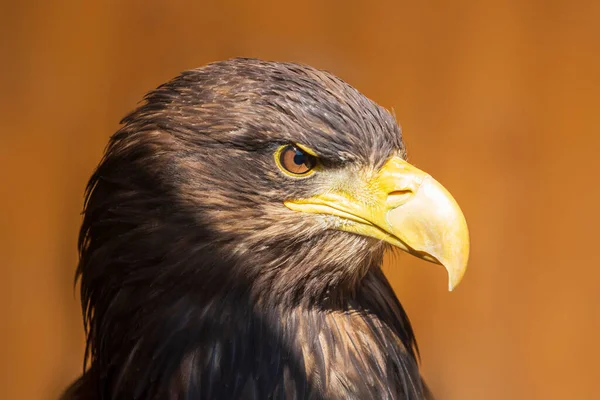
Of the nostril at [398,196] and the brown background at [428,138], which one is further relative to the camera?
the brown background at [428,138]

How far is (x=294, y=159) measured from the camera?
1267 millimetres

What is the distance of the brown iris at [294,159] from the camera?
4.15 feet

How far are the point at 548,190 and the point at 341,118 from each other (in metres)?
1.23

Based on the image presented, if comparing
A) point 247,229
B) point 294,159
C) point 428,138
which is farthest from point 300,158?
point 428,138

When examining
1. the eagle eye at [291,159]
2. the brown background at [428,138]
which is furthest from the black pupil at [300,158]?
the brown background at [428,138]

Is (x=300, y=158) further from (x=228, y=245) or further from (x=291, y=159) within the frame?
(x=228, y=245)

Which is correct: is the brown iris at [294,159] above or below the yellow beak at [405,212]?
above

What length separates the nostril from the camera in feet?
4.17

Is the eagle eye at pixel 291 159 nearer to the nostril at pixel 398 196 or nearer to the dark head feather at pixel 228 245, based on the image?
the dark head feather at pixel 228 245

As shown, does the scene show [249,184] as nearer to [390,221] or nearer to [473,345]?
[390,221]

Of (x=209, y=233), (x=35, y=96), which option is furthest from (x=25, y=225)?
(x=209, y=233)

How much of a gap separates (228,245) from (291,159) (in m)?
0.19

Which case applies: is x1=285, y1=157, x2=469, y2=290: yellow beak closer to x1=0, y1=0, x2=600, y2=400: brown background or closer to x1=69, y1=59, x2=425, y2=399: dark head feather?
x1=69, y1=59, x2=425, y2=399: dark head feather

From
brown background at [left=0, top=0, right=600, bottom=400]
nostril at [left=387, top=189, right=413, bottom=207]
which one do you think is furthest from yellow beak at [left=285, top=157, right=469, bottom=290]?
brown background at [left=0, top=0, right=600, bottom=400]
